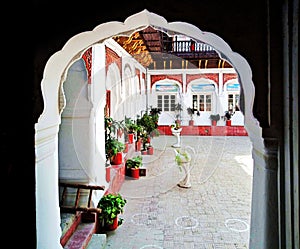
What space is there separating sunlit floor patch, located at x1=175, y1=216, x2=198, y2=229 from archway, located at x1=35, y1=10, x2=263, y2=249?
2898mm

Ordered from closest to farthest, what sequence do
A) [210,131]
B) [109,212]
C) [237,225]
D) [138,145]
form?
[109,212] < [237,225] < [138,145] < [210,131]

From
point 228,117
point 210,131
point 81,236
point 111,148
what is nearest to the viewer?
point 81,236

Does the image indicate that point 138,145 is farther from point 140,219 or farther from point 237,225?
point 237,225

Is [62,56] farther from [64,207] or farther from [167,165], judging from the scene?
[167,165]

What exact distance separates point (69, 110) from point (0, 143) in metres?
3.50

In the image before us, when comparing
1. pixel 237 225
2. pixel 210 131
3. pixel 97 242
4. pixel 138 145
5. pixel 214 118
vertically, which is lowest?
pixel 237 225

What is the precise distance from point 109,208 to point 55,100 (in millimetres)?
2817

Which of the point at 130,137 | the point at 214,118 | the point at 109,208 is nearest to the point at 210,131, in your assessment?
the point at 214,118

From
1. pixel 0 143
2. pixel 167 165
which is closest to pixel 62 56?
pixel 0 143

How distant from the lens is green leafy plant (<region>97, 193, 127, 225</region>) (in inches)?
183

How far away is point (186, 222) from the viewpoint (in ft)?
16.6

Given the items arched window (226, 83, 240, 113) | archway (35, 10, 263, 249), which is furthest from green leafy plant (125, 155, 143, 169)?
arched window (226, 83, 240, 113)

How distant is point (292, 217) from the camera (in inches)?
63.0

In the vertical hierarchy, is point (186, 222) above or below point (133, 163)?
below
